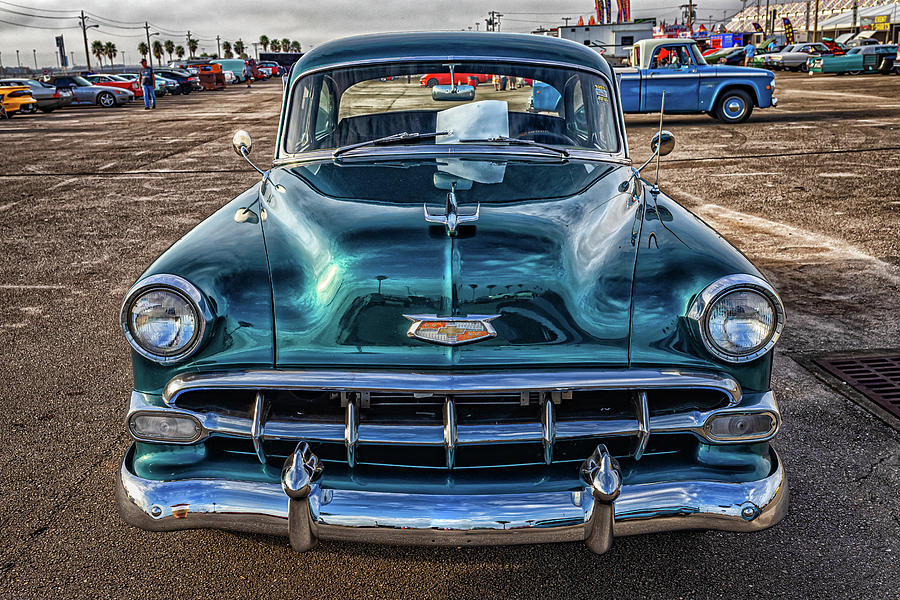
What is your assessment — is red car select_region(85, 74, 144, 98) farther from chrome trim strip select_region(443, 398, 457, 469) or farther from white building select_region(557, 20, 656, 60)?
chrome trim strip select_region(443, 398, 457, 469)

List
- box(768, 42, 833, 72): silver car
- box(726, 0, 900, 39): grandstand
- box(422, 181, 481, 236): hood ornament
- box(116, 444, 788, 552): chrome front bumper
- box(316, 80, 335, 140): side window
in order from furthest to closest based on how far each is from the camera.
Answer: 1. box(726, 0, 900, 39): grandstand
2. box(768, 42, 833, 72): silver car
3. box(316, 80, 335, 140): side window
4. box(422, 181, 481, 236): hood ornament
5. box(116, 444, 788, 552): chrome front bumper

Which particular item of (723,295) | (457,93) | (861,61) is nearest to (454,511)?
(723,295)

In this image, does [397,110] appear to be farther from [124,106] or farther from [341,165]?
[124,106]

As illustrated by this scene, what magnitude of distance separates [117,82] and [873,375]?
3393cm

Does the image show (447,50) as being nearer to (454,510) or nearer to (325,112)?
(325,112)

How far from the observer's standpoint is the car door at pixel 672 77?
1560 cm

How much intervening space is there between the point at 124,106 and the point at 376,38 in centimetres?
3045

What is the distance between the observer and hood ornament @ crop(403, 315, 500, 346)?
2.15 meters

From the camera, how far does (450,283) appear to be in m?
2.19

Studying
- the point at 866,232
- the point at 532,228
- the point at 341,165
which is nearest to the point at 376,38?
the point at 341,165

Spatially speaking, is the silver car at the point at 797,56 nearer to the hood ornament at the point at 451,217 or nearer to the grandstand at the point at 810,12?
the grandstand at the point at 810,12

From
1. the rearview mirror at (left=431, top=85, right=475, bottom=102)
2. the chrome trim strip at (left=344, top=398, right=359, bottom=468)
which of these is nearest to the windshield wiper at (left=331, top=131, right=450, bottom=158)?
the rearview mirror at (left=431, top=85, right=475, bottom=102)

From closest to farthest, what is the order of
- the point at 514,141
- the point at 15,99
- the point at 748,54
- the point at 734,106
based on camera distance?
1. the point at 514,141
2. the point at 734,106
3. the point at 15,99
4. the point at 748,54

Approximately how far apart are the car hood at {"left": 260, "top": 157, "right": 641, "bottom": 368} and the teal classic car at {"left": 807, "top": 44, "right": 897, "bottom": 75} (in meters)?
35.5
